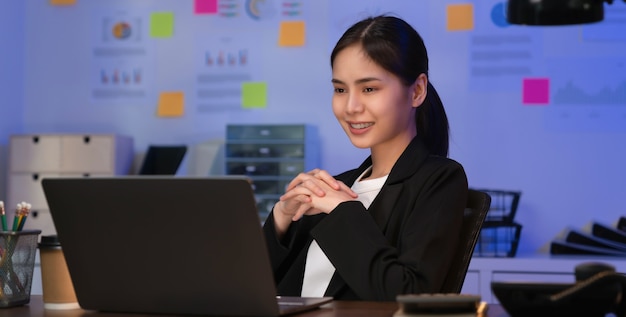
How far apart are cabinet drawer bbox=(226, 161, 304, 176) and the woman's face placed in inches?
52.7

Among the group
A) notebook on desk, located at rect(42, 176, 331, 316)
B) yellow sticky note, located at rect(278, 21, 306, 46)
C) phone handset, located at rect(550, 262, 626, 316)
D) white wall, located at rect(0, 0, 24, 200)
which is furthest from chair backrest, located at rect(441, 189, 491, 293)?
white wall, located at rect(0, 0, 24, 200)

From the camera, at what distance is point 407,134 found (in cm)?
159

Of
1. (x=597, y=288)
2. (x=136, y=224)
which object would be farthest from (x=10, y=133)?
(x=597, y=288)

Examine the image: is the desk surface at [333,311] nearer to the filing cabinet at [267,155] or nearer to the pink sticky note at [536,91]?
the filing cabinet at [267,155]

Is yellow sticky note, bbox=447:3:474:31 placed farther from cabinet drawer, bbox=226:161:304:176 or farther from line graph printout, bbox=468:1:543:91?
cabinet drawer, bbox=226:161:304:176

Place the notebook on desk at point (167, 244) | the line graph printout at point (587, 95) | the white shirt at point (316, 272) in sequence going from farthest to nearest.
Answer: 1. the line graph printout at point (587, 95)
2. the white shirt at point (316, 272)
3. the notebook on desk at point (167, 244)

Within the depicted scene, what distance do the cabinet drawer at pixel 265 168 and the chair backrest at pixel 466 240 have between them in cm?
143

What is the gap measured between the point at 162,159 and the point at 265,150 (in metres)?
0.38

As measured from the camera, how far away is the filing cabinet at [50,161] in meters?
2.97

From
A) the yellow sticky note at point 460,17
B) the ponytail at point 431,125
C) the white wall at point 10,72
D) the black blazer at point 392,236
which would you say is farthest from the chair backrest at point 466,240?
the white wall at point 10,72

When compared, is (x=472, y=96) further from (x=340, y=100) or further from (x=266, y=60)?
(x=340, y=100)

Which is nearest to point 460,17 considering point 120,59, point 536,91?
point 536,91

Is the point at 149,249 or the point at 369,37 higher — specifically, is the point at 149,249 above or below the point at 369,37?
below

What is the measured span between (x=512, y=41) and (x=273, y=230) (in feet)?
5.23
